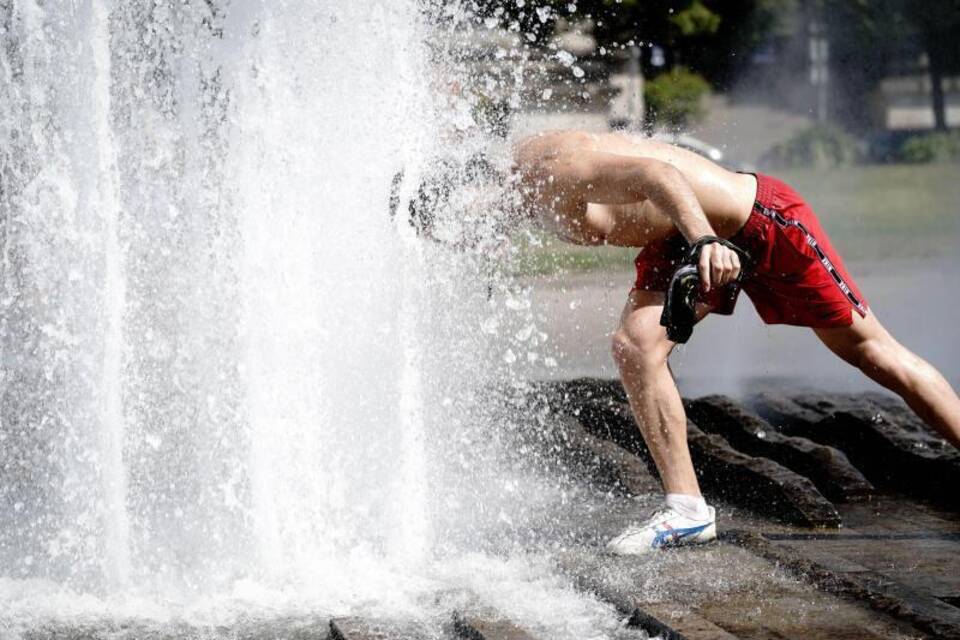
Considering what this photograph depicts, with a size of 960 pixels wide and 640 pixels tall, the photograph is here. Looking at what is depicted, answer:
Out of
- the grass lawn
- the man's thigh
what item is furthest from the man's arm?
the grass lawn

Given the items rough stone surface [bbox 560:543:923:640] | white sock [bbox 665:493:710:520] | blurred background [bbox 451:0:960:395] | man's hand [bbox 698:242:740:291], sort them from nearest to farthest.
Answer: rough stone surface [bbox 560:543:923:640] → man's hand [bbox 698:242:740:291] → white sock [bbox 665:493:710:520] → blurred background [bbox 451:0:960:395]

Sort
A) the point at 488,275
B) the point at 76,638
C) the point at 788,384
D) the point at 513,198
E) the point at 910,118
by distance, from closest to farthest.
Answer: the point at 76,638, the point at 513,198, the point at 488,275, the point at 788,384, the point at 910,118

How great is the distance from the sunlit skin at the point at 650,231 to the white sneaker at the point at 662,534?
113 mm

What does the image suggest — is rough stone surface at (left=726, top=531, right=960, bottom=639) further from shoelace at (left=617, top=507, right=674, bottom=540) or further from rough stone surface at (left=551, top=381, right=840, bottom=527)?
rough stone surface at (left=551, top=381, right=840, bottom=527)

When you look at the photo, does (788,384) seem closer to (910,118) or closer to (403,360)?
(403,360)

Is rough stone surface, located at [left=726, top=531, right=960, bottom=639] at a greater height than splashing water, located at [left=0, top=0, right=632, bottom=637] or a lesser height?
lesser

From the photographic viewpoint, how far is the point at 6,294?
7371 mm

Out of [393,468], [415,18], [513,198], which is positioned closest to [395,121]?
[415,18]

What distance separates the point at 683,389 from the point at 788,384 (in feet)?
1.92

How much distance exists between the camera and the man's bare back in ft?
14.6


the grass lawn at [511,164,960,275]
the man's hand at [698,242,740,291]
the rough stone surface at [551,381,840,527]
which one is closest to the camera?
the man's hand at [698,242,740,291]

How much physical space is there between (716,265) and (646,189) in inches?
17.5

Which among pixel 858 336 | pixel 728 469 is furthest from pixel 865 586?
pixel 728 469

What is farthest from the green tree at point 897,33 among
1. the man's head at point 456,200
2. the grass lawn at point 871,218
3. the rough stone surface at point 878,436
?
the man's head at point 456,200
